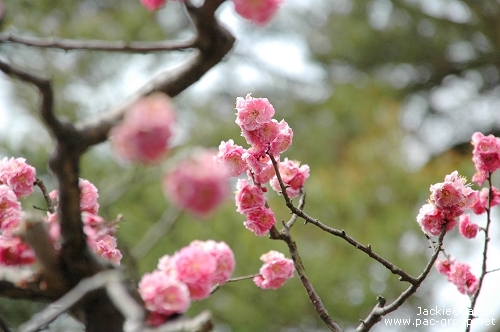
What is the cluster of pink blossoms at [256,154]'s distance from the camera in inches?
33.8

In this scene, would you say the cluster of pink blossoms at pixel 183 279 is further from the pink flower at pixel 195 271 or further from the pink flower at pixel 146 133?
the pink flower at pixel 146 133

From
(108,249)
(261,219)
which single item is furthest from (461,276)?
(108,249)

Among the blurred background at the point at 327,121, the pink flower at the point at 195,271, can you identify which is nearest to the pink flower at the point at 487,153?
the pink flower at the point at 195,271

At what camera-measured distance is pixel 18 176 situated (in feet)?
2.71

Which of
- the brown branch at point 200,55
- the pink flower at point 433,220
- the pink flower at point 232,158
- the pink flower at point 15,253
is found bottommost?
the pink flower at point 15,253

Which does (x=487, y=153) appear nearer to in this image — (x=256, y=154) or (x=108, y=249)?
(x=256, y=154)

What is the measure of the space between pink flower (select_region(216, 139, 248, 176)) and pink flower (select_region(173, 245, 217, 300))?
23 centimetres

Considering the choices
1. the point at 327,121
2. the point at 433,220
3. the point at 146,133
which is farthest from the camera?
the point at 327,121

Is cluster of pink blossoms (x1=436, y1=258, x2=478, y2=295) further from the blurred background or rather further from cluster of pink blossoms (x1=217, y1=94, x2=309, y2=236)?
the blurred background

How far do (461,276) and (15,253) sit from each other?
77 centimetres

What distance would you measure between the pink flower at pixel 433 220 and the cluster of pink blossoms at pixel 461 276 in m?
0.16

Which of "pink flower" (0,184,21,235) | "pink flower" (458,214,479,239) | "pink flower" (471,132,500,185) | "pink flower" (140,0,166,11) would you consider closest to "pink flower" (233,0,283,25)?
"pink flower" (140,0,166,11)

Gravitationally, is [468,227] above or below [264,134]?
above

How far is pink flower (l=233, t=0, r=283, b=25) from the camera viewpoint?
0.64 m
